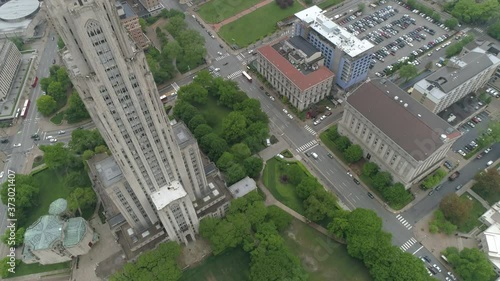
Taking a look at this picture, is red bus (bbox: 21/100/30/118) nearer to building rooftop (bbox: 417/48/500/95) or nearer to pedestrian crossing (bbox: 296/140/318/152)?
pedestrian crossing (bbox: 296/140/318/152)

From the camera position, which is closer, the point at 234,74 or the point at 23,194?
the point at 23,194

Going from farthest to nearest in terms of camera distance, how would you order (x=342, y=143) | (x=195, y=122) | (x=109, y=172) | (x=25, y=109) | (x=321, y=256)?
(x=25, y=109) < (x=195, y=122) < (x=342, y=143) < (x=321, y=256) < (x=109, y=172)

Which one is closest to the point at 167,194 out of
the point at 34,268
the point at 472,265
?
the point at 34,268

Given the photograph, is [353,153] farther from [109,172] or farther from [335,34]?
[109,172]

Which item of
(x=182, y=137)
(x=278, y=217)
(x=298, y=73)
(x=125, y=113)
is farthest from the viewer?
(x=298, y=73)

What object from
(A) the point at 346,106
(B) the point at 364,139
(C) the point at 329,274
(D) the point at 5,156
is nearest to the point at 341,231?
(C) the point at 329,274

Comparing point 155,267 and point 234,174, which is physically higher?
point 234,174

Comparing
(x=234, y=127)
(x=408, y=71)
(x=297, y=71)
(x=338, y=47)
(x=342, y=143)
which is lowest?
(x=342, y=143)

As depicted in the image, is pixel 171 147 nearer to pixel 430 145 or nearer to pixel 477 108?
pixel 430 145
